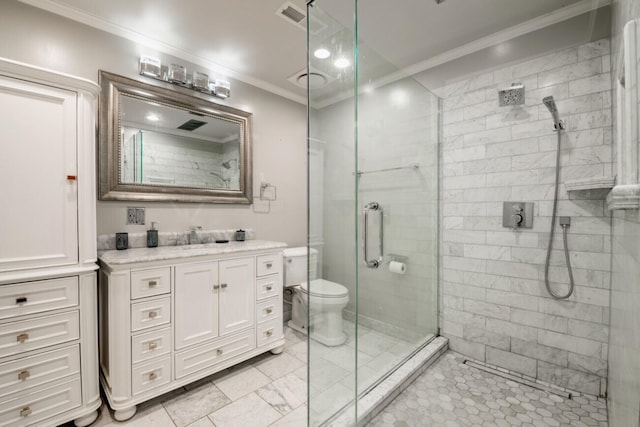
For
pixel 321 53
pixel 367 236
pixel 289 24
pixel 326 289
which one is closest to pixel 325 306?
pixel 326 289

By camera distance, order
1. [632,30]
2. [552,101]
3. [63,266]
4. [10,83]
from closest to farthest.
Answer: [632,30] < [10,83] < [63,266] < [552,101]

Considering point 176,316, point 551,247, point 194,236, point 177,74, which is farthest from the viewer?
point 194,236

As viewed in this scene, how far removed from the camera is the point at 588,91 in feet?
5.54

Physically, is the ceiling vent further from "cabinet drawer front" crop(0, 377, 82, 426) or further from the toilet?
"cabinet drawer front" crop(0, 377, 82, 426)

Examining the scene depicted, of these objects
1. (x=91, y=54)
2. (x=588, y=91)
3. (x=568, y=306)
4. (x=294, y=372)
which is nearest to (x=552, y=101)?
(x=588, y=91)

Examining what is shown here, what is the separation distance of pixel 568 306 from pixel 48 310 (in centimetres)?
297

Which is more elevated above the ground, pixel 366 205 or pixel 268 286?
pixel 366 205

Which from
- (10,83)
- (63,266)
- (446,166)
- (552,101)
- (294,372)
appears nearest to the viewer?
(10,83)

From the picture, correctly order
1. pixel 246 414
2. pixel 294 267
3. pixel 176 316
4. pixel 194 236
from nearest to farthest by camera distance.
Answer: pixel 246 414
pixel 176 316
pixel 194 236
pixel 294 267

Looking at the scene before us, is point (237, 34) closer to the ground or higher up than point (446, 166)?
higher up

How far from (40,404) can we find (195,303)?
31.1 inches

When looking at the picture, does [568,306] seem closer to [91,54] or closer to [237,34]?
[237,34]

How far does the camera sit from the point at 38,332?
1333mm

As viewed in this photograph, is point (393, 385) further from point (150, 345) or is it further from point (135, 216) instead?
point (135, 216)
